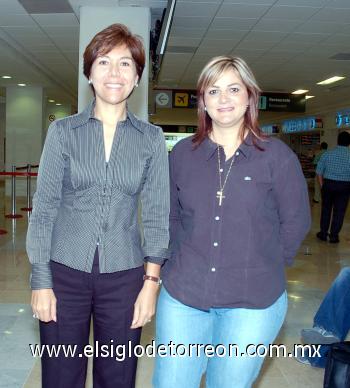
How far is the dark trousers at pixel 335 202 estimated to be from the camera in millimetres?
7582

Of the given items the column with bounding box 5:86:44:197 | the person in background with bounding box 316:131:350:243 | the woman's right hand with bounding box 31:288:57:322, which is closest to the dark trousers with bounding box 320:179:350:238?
the person in background with bounding box 316:131:350:243

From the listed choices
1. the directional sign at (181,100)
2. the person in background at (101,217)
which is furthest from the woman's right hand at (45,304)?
the directional sign at (181,100)

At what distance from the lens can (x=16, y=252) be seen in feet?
20.0

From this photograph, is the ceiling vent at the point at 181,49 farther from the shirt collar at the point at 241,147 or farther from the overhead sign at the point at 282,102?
the shirt collar at the point at 241,147

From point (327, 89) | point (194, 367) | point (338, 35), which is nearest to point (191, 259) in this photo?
point (194, 367)

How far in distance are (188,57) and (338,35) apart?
2898 mm

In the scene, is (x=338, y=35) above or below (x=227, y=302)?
above

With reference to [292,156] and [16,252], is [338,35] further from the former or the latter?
[292,156]

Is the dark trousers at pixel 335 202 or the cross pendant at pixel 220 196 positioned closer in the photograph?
the cross pendant at pixel 220 196

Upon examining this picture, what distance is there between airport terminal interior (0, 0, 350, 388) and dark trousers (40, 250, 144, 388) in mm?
1063

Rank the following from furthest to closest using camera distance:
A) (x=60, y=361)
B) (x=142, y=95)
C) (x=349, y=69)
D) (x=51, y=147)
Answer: (x=349, y=69) < (x=142, y=95) < (x=60, y=361) < (x=51, y=147)

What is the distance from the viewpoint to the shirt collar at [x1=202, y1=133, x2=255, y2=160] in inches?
63.6

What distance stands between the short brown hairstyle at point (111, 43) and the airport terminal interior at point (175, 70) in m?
1.93

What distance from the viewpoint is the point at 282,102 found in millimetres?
12578
